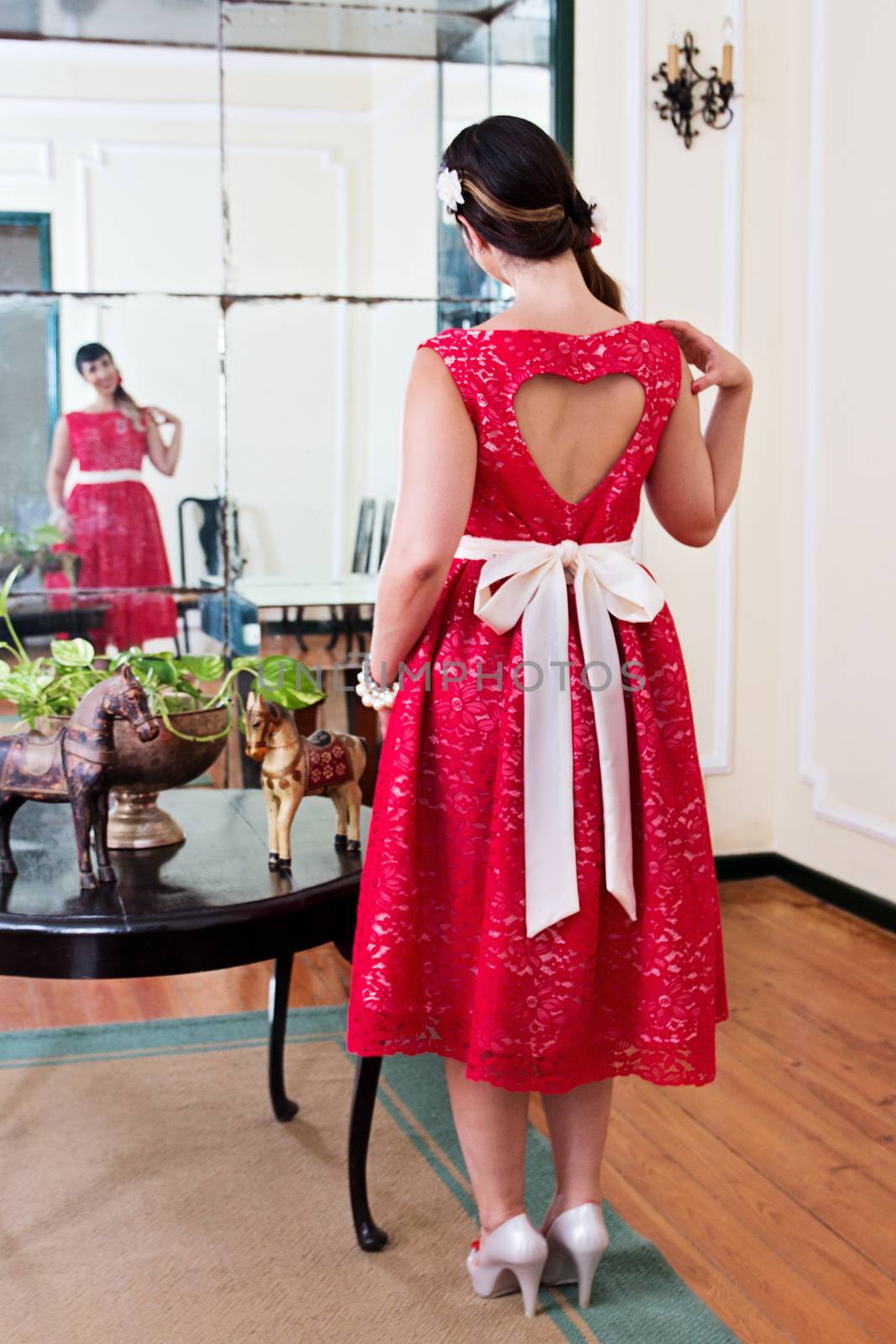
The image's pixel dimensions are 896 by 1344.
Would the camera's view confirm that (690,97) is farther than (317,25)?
Yes

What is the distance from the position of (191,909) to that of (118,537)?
196 cm

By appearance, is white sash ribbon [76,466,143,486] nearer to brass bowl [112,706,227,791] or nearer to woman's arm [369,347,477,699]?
brass bowl [112,706,227,791]

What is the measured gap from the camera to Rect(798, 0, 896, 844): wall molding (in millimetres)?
3666

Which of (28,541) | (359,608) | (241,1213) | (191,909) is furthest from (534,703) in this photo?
(28,541)

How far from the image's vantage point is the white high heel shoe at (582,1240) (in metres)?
1.83

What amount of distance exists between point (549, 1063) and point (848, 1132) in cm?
96

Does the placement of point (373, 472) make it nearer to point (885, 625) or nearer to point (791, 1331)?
point (885, 625)

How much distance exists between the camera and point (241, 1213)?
211 cm

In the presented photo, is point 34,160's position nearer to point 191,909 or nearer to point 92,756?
point 92,756

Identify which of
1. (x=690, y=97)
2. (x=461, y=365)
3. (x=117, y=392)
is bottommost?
(x=461, y=365)

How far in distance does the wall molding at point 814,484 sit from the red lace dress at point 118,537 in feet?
5.80

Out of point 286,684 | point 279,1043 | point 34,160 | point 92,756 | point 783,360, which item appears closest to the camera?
point 92,756

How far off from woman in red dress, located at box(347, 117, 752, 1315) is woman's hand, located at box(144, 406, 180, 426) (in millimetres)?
1969

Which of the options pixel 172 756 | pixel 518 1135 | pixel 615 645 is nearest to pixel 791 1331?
pixel 518 1135
